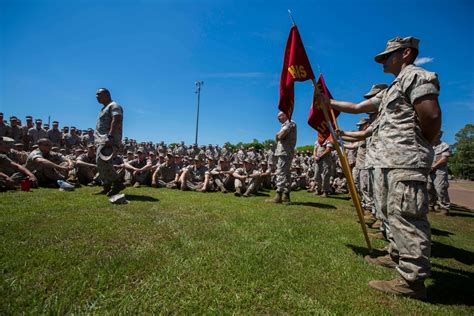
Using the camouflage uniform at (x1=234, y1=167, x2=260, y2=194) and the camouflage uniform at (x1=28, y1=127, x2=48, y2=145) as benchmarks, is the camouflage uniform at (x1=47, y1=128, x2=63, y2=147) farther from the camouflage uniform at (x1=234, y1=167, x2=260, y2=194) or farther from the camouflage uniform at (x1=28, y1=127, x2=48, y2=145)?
the camouflage uniform at (x1=234, y1=167, x2=260, y2=194)

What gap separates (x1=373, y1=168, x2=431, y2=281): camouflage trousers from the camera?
260 centimetres

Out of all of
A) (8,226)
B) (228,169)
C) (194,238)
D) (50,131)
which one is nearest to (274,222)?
(194,238)

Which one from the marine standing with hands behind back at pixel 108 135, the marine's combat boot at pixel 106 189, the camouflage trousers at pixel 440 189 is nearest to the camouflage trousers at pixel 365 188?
the camouflage trousers at pixel 440 189

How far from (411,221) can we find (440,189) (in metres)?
7.77

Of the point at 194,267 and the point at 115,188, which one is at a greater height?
the point at 115,188

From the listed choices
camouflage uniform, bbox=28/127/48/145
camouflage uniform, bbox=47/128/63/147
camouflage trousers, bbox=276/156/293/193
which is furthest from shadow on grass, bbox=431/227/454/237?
camouflage uniform, bbox=47/128/63/147

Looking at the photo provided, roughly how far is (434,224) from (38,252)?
327 inches

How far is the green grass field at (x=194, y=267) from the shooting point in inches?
89.9

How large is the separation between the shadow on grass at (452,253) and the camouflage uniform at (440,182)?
4.81 metres

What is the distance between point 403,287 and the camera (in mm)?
2691

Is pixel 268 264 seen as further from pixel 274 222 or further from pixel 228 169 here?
pixel 228 169

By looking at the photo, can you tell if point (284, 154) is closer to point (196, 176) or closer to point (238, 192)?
point (238, 192)

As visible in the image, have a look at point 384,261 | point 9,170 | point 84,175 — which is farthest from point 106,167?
point 384,261

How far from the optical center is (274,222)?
514 cm
